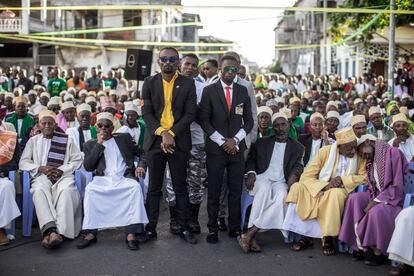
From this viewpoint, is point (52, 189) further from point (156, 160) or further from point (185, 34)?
point (185, 34)

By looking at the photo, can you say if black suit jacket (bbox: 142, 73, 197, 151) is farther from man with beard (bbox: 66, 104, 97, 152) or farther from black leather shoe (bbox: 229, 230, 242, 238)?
man with beard (bbox: 66, 104, 97, 152)

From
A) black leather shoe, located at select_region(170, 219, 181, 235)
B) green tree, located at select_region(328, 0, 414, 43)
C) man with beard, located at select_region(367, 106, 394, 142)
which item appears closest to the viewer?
black leather shoe, located at select_region(170, 219, 181, 235)

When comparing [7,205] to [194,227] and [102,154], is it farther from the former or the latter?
[194,227]

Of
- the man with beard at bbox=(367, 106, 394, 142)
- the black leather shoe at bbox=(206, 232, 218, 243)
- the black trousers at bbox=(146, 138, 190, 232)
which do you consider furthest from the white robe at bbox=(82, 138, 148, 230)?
the man with beard at bbox=(367, 106, 394, 142)

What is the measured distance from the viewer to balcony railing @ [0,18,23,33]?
1173 inches

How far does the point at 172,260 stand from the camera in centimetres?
577

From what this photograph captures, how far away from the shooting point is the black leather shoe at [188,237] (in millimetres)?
6328

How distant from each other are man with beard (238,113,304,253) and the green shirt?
32.2 feet

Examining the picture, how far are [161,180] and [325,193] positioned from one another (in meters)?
1.89

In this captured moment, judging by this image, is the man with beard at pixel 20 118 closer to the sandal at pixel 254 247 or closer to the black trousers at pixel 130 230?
the black trousers at pixel 130 230

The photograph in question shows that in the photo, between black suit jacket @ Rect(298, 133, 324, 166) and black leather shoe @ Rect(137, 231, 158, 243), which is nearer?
black leather shoe @ Rect(137, 231, 158, 243)

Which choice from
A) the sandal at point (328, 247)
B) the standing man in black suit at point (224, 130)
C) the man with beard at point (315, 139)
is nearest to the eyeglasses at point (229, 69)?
the standing man in black suit at point (224, 130)

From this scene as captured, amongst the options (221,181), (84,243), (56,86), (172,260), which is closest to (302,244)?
(221,181)

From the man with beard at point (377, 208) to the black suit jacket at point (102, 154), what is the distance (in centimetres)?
265
